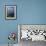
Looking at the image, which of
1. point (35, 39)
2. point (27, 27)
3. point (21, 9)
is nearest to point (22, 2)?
point (21, 9)

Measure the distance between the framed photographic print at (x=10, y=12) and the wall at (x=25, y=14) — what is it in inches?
5.1

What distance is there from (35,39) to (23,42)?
0.42 meters

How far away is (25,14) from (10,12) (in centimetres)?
54

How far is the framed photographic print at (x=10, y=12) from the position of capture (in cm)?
481

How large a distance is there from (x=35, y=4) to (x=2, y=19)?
130 cm

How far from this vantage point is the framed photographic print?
481cm

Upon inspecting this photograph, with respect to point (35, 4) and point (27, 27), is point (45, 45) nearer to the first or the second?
point (27, 27)

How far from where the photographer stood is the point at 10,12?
15.8 feet

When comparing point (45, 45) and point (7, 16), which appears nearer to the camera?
point (45, 45)

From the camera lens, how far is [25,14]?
484 cm

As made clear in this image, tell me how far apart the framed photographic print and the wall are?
0.43ft

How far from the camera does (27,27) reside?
15.6ft

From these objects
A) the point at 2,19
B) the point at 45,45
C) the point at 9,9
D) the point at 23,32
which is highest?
the point at 9,9

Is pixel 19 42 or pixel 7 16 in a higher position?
pixel 7 16
